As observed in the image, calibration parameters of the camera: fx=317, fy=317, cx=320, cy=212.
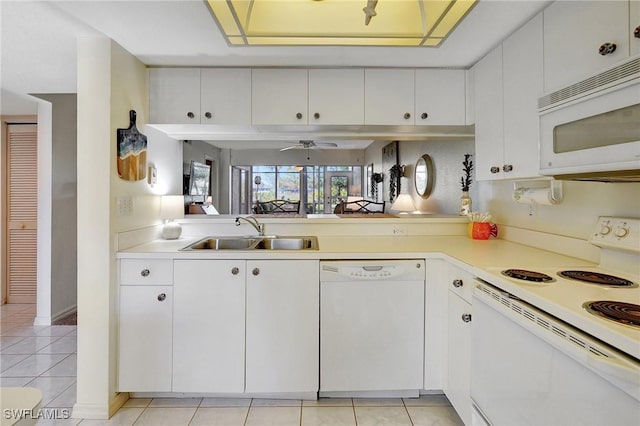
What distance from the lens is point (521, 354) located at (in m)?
1.12

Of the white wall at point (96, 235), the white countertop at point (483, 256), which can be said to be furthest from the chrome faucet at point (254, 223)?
the white wall at point (96, 235)

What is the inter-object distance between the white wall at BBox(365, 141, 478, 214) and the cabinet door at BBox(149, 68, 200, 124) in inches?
87.5

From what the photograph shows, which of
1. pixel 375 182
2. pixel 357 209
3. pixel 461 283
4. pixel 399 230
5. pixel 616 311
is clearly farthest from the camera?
pixel 375 182

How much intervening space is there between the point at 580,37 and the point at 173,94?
7.71 ft

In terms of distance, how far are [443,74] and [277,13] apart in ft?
4.09

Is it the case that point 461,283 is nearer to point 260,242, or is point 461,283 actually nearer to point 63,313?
point 260,242

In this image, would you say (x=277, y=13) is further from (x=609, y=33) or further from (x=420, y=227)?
(x=420, y=227)

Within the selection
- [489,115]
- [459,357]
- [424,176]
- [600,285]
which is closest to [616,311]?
[600,285]

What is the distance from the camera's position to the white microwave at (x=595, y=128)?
100cm

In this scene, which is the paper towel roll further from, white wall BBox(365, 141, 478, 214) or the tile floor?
the tile floor

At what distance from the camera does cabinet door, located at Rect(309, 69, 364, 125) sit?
7.47 feet

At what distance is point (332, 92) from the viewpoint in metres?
2.28

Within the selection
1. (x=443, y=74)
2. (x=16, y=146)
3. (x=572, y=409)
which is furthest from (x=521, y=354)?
(x=16, y=146)

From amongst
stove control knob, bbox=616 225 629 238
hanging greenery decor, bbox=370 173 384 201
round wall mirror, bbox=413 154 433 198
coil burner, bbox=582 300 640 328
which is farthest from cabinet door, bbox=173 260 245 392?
hanging greenery decor, bbox=370 173 384 201
